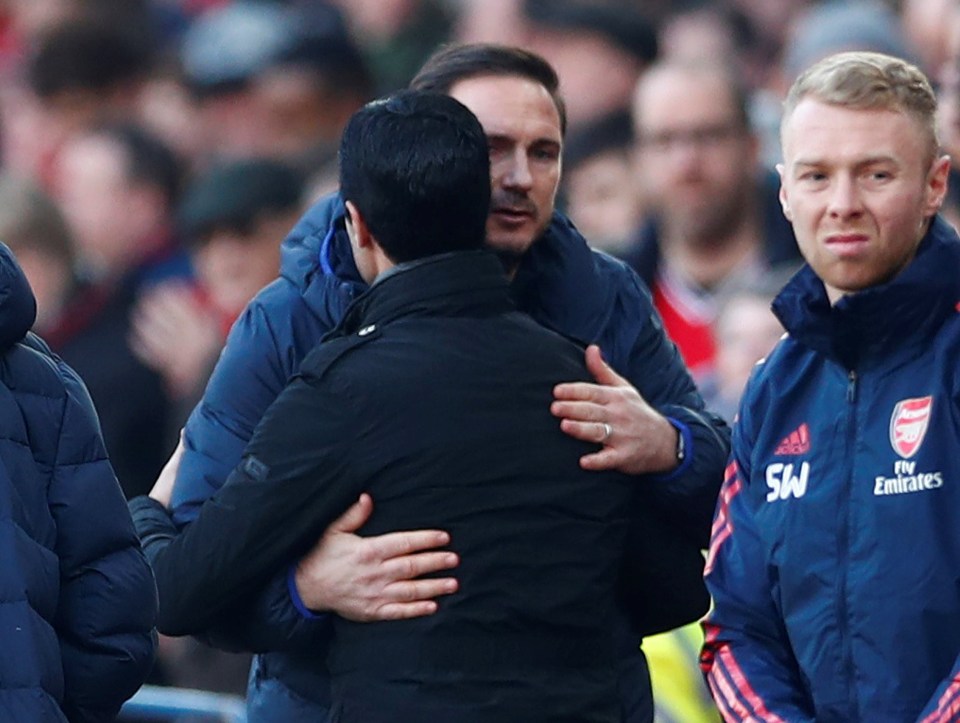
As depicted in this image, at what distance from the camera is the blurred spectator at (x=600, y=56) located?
364 inches

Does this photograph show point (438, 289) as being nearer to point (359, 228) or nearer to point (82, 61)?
point (359, 228)

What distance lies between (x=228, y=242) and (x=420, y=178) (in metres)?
3.73

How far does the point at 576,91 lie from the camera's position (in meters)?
9.27

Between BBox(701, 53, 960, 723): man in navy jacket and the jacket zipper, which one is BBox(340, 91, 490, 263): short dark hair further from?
the jacket zipper

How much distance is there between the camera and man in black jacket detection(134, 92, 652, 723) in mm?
4180

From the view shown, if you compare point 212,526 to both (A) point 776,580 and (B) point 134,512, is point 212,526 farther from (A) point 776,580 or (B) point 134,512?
(A) point 776,580

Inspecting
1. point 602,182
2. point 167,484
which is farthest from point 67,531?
point 602,182

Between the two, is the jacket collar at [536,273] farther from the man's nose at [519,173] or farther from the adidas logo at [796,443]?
the adidas logo at [796,443]

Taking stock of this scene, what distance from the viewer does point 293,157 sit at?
8.87m

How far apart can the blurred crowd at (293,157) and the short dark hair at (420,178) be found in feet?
6.83

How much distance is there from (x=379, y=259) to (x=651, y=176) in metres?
3.47

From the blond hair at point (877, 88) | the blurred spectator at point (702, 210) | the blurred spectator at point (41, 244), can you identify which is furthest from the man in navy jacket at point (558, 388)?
the blurred spectator at point (41, 244)

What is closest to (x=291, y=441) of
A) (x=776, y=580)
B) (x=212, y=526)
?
(x=212, y=526)

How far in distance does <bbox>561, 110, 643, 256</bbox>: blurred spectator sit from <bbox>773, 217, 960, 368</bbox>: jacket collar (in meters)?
4.12
